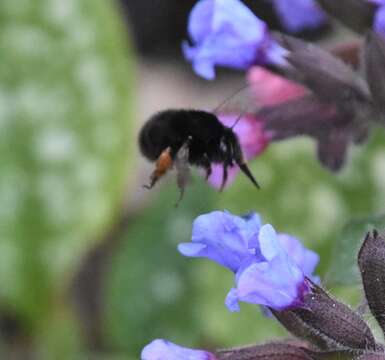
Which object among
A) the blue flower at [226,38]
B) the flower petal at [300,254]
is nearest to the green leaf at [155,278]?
the blue flower at [226,38]

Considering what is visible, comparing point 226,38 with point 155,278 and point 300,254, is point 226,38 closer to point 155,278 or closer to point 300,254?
point 300,254

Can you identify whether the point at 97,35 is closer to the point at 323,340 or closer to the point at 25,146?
the point at 25,146

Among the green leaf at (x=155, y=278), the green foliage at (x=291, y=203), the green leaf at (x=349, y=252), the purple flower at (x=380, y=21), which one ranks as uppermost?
the purple flower at (x=380, y=21)

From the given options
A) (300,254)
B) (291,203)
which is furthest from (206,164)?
(291,203)

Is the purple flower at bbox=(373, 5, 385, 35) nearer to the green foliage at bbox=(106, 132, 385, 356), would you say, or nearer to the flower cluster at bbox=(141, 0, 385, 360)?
the flower cluster at bbox=(141, 0, 385, 360)

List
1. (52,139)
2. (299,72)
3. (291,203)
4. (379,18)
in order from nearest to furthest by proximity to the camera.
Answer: (379,18)
(299,72)
(291,203)
(52,139)

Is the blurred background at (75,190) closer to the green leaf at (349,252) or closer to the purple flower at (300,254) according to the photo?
the green leaf at (349,252)

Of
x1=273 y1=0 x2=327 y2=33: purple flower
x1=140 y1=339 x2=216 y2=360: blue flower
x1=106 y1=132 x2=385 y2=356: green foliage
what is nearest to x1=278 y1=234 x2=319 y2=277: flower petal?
x1=140 y1=339 x2=216 y2=360: blue flower
